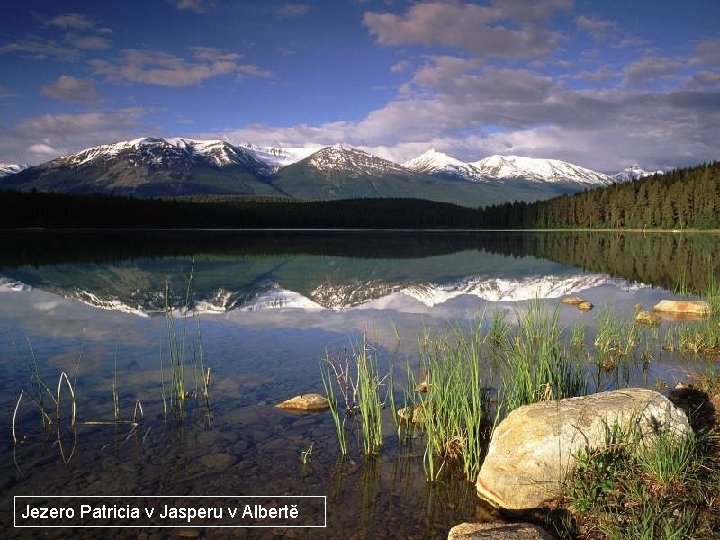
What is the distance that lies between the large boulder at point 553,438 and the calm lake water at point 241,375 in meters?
0.52

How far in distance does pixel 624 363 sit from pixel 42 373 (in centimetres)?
1520

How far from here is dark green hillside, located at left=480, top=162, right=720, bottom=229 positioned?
396ft

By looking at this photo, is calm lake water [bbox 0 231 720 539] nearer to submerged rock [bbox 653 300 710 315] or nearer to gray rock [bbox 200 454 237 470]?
gray rock [bbox 200 454 237 470]

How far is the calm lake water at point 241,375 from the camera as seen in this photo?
8.16m

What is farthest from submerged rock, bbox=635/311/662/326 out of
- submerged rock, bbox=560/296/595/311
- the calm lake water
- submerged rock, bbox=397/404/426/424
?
submerged rock, bbox=397/404/426/424

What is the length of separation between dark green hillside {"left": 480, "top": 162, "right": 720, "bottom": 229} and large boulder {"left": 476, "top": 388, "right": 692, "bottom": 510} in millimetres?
105693

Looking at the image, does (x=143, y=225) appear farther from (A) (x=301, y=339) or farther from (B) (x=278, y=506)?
(B) (x=278, y=506)

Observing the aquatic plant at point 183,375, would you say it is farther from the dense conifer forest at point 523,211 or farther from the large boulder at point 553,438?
the dense conifer forest at point 523,211

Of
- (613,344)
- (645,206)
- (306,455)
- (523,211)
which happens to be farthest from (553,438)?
(523,211)

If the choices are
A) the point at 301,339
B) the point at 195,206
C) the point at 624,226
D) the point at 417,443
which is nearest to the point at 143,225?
the point at 195,206

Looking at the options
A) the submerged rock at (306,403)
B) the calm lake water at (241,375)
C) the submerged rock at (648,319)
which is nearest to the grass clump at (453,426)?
the calm lake water at (241,375)

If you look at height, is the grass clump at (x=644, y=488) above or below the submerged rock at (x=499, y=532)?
above

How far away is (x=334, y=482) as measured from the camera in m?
8.48

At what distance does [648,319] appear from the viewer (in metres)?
20.1
